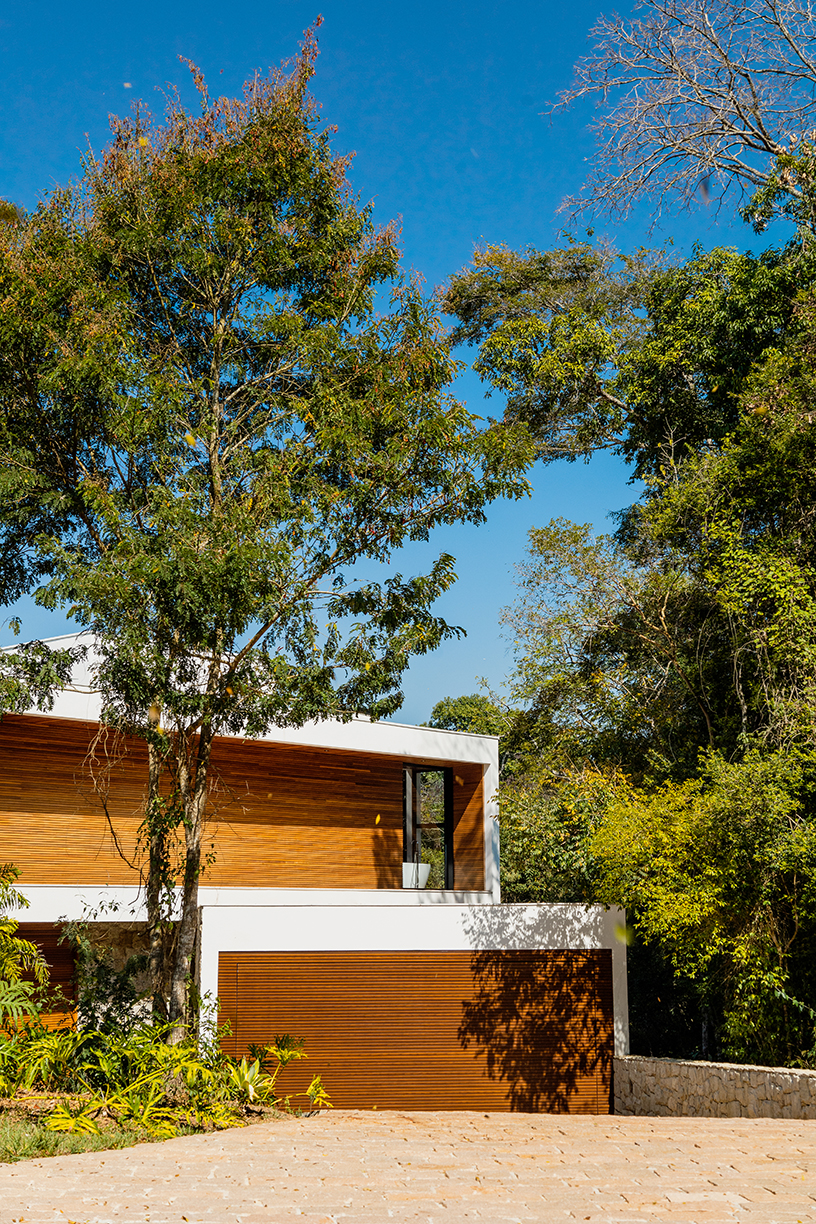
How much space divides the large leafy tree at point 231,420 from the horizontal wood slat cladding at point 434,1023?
2.47 meters

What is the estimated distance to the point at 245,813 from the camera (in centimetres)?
1449

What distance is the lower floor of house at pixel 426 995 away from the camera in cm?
1157

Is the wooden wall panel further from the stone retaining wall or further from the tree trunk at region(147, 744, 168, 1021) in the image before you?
the stone retaining wall

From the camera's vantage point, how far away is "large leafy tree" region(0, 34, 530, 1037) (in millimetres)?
8625

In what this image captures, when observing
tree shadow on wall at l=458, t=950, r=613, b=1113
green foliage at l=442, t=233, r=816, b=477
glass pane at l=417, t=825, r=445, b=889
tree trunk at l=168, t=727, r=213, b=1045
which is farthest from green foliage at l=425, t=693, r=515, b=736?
tree trunk at l=168, t=727, r=213, b=1045

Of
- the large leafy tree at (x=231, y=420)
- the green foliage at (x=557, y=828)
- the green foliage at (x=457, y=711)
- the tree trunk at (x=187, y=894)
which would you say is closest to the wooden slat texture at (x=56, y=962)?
the large leafy tree at (x=231, y=420)

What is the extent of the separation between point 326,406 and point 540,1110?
8877 millimetres

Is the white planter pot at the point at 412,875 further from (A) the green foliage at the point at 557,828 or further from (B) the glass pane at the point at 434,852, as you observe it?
(B) the glass pane at the point at 434,852

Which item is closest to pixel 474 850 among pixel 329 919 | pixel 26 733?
pixel 329 919

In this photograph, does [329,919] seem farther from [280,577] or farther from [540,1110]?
[280,577]

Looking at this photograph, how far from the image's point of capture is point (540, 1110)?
11.9m

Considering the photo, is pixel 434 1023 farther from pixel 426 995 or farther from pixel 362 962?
pixel 362 962

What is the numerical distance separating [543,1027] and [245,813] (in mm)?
5250

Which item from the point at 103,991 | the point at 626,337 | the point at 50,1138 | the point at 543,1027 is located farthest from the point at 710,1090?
the point at 626,337
